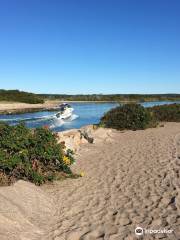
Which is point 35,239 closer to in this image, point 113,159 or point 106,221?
point 106,221

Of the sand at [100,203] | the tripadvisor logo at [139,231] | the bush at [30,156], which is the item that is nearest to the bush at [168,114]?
the sand at [100,203]

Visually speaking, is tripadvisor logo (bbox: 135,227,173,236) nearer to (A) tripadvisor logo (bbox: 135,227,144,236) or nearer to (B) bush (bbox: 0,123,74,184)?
(A) tripadvisor logo (bbox: 135,227,144,236)

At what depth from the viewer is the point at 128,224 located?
598 centimetres

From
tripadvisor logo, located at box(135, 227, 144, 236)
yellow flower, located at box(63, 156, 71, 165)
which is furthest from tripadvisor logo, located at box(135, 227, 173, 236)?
yellow flower, located at box(63, 156, 71, 165)

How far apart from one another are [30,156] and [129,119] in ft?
40.9

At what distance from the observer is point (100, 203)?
23.7 ft

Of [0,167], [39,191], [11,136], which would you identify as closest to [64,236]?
[39,191]

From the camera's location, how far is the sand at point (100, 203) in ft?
18.9

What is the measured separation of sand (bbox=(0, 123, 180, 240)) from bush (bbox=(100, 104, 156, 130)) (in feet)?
30.3

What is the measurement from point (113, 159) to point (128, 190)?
391cm

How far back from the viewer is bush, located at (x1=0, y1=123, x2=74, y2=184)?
8.46 m

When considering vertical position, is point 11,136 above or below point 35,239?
above

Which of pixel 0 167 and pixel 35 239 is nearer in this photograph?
pixel 35 239

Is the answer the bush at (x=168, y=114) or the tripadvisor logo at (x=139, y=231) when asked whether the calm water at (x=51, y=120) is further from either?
the tripadvisor logo at (x=139, y=231)
